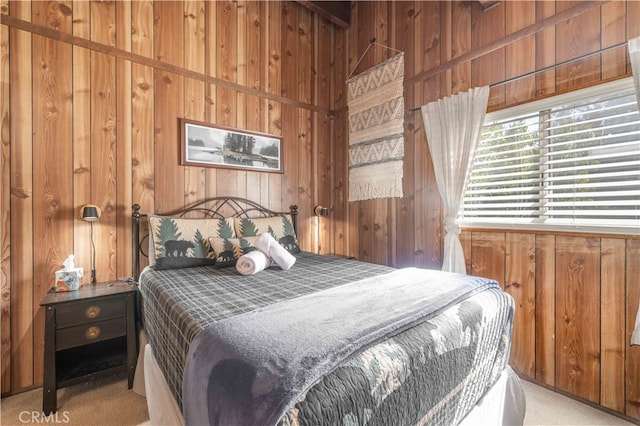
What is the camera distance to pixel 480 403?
4.33ft

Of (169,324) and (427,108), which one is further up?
(427,108)

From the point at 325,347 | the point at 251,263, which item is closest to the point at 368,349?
the point at 325,347

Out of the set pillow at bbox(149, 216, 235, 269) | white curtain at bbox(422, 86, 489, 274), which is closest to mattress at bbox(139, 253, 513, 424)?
pillow at bbox(149, 216, 235, 269)

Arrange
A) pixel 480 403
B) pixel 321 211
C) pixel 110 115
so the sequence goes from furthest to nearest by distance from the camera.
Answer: pixel 321 211, pixel 110 115, pixel 480 403

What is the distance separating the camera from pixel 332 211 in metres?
3.69

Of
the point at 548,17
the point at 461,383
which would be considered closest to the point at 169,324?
the point at 461,383

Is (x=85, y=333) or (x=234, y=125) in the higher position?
(x=234, y=125)

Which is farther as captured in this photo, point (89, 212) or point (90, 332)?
point (89, 212)

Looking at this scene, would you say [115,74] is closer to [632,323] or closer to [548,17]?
[548,17]

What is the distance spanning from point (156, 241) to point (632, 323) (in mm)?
3075

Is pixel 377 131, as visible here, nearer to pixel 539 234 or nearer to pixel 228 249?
pixel 539 234

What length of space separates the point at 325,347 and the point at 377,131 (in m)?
2.66

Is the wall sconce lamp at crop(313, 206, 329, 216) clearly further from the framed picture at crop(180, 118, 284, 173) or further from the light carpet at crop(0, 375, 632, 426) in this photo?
the light carpet at crop(0, 375, 632, 426)

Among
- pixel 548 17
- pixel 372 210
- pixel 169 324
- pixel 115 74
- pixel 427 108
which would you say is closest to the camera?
pixel 169 324
